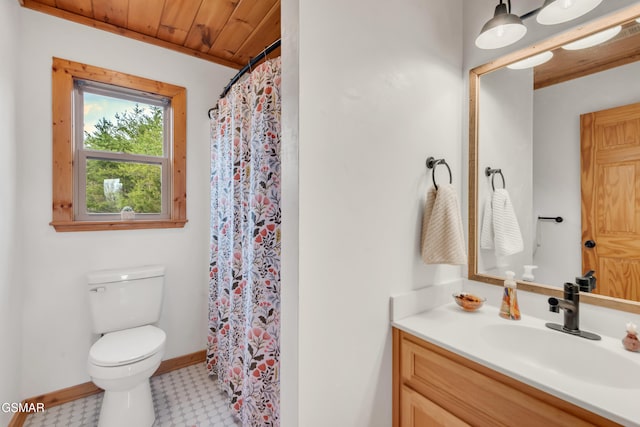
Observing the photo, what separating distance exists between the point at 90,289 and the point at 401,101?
6.79 feet

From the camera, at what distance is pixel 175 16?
1.77 metres

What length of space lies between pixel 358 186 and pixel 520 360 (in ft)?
2.89

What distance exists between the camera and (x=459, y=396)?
947 mm

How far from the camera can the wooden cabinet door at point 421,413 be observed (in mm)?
967

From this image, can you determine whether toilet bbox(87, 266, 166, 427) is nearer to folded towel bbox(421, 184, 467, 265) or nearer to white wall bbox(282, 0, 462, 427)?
white wall bbox(282, 0, 462, 427)

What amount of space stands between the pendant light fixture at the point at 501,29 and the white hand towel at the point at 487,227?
67 centimetres

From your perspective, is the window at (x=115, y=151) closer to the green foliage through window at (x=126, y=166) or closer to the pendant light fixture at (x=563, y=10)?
the green foliage through window at (x=126, y=166)

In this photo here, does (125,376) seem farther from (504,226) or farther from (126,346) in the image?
(504,226)

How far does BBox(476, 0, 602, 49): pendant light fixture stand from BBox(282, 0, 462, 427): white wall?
240 mm

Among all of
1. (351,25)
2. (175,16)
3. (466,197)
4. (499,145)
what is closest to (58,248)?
(175,16)

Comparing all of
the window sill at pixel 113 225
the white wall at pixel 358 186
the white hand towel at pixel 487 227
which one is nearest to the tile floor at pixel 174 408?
the white wall at pixel 358 186

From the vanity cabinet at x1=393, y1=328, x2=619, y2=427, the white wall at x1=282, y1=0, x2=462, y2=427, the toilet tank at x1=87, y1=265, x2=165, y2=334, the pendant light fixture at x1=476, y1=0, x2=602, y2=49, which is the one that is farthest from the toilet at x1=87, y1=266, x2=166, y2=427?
the pendant light fixture at x1=476, y1=0, x2=602, y2=49

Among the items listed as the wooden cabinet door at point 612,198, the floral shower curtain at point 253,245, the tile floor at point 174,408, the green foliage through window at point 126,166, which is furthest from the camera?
the green foliage through window at point 126,166

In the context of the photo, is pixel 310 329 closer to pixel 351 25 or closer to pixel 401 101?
pixel 401 101
